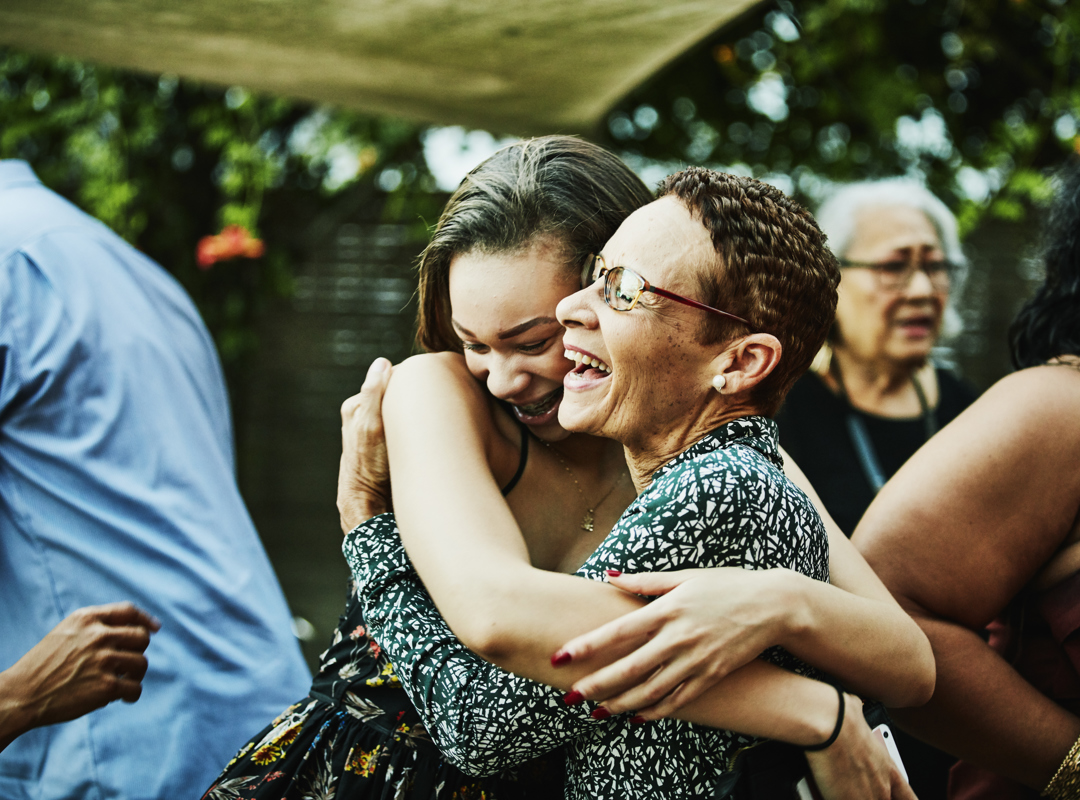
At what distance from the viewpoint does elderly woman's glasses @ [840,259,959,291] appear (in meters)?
3.39

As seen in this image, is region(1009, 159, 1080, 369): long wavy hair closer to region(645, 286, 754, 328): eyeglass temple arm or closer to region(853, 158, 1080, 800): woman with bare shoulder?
region(853, 158, 1080, 800): woman with bare shoulder

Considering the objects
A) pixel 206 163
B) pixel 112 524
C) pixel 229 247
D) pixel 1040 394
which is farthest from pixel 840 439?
pixel 206 163

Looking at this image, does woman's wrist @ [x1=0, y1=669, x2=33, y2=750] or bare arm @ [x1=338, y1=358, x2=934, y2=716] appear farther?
woman's wrist @ [x1=0, y1=669, x2=33, y2=750]

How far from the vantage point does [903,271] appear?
11.1 ft

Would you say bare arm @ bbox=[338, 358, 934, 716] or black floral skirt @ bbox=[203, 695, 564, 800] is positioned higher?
bare arm @ bbox=[338, 358, 934, 716]

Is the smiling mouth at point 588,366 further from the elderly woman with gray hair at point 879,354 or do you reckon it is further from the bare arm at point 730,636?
the elderly woman with gray hair at point 879,354

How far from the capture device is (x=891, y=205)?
349cm

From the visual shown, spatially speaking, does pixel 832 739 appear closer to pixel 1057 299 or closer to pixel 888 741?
pixel 888 741

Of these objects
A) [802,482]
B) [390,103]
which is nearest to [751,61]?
[390,103]

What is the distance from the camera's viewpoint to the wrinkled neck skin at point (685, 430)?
144 cm

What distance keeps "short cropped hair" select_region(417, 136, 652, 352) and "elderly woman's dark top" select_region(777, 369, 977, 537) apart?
1.41 metres

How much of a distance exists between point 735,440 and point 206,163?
15.8 feet

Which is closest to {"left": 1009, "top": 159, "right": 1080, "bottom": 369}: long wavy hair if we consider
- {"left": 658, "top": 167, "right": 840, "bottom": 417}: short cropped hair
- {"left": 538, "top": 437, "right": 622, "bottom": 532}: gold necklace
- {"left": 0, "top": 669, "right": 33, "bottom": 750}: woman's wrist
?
{"left": 658, "top": 167, "right": 840, "bottom": 417}: short cropped hair

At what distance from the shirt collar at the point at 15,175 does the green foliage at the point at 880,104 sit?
11.8 feet
